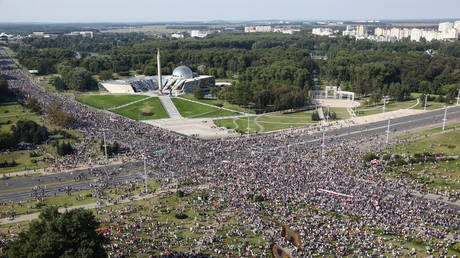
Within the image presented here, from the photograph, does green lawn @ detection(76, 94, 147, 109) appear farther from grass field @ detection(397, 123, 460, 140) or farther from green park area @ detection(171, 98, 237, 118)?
grass field @ detection(397, 123, 460, 140)

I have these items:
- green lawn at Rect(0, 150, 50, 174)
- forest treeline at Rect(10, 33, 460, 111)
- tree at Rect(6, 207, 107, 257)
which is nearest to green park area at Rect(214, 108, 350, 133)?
forest treeline at Rect(10, 33, 460, 111)

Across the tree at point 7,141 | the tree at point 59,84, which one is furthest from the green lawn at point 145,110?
the tree at point 59,84

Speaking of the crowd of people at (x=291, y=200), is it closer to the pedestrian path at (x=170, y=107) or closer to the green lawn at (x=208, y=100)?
the pedestrian path at (x=170, y=107)

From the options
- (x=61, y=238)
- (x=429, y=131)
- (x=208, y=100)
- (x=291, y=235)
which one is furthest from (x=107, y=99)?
(x=291, y=235)

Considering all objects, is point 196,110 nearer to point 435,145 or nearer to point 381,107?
point 381,107

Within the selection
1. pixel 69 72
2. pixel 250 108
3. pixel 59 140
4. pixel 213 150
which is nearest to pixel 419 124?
pixel 250 108
